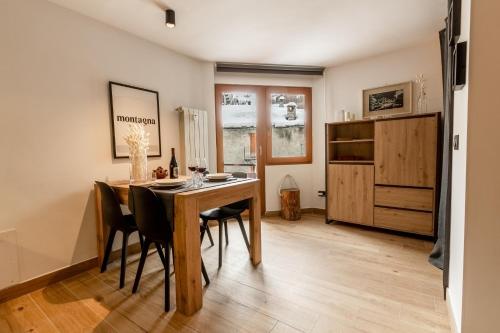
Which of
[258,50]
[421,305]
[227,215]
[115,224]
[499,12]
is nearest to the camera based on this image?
[499,12]

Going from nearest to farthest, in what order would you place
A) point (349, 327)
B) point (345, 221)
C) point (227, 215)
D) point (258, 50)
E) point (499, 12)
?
point (499, 12) < point (349, 327) < point (227, 215) < point (258, 50) < point (345, 221)

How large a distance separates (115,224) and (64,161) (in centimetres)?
73

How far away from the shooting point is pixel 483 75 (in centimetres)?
107

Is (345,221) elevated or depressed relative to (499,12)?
depressed

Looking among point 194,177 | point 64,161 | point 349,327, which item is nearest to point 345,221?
point 349,327

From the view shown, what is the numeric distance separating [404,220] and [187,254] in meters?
2.62

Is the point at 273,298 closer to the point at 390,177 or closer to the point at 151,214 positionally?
the point at 151,214

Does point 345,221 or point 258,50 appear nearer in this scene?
point 258,50

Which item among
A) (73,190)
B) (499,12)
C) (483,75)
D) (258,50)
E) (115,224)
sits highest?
(258,50)

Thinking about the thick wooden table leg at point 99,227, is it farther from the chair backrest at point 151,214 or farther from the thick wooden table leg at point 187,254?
the thick wooden table leg at point 187,254

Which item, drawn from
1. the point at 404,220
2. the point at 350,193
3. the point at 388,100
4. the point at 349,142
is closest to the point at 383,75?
the point at 388,100

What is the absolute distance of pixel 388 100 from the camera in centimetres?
335

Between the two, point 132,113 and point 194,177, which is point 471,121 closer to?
point 194,177

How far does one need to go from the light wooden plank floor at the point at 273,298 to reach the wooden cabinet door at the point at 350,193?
0.65 metres
